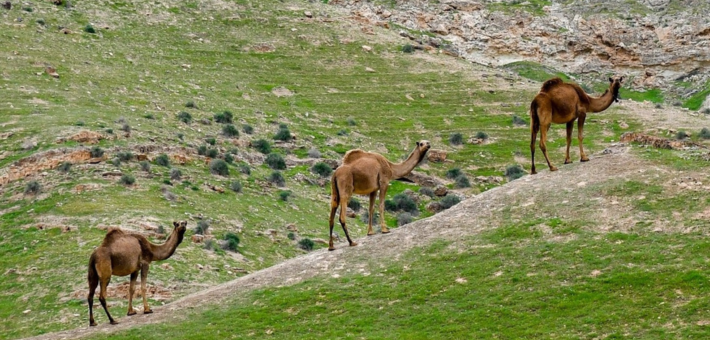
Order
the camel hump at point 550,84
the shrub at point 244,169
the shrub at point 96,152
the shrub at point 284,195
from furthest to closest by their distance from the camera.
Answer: the shrub at point 244,169 < the shrub at point 284,195 < the shrub at point 96,152 < the camel hump at point 550,84

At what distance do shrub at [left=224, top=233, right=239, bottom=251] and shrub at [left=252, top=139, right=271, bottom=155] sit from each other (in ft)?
75.8

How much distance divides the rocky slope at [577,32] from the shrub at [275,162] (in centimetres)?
5060

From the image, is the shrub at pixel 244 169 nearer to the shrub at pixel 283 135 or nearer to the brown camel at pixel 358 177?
the shrub at pixel 283 135

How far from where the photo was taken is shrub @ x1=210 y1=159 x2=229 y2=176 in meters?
51.1

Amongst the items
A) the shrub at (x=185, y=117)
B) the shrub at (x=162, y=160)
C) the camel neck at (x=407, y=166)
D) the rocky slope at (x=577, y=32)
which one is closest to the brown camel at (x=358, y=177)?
the camel neck at (x=407, y=166)

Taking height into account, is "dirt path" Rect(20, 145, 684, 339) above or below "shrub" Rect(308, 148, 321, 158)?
above

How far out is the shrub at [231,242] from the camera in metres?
38.3

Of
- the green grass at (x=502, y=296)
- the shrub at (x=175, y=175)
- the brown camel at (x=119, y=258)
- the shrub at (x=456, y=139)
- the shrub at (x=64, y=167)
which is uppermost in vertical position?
the green grass at (x=502, y=296)

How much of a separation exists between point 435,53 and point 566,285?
273 ft

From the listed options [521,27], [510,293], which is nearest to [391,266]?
[510,293]

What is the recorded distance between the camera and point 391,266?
2247cm

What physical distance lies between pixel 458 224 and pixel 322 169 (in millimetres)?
35859

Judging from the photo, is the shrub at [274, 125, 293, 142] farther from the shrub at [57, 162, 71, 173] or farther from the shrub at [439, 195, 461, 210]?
the shrub at [57, 162, 71, 173]

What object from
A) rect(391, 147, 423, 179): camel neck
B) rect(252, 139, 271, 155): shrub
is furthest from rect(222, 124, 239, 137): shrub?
rect(391, 147, 423, 179): camel neck
